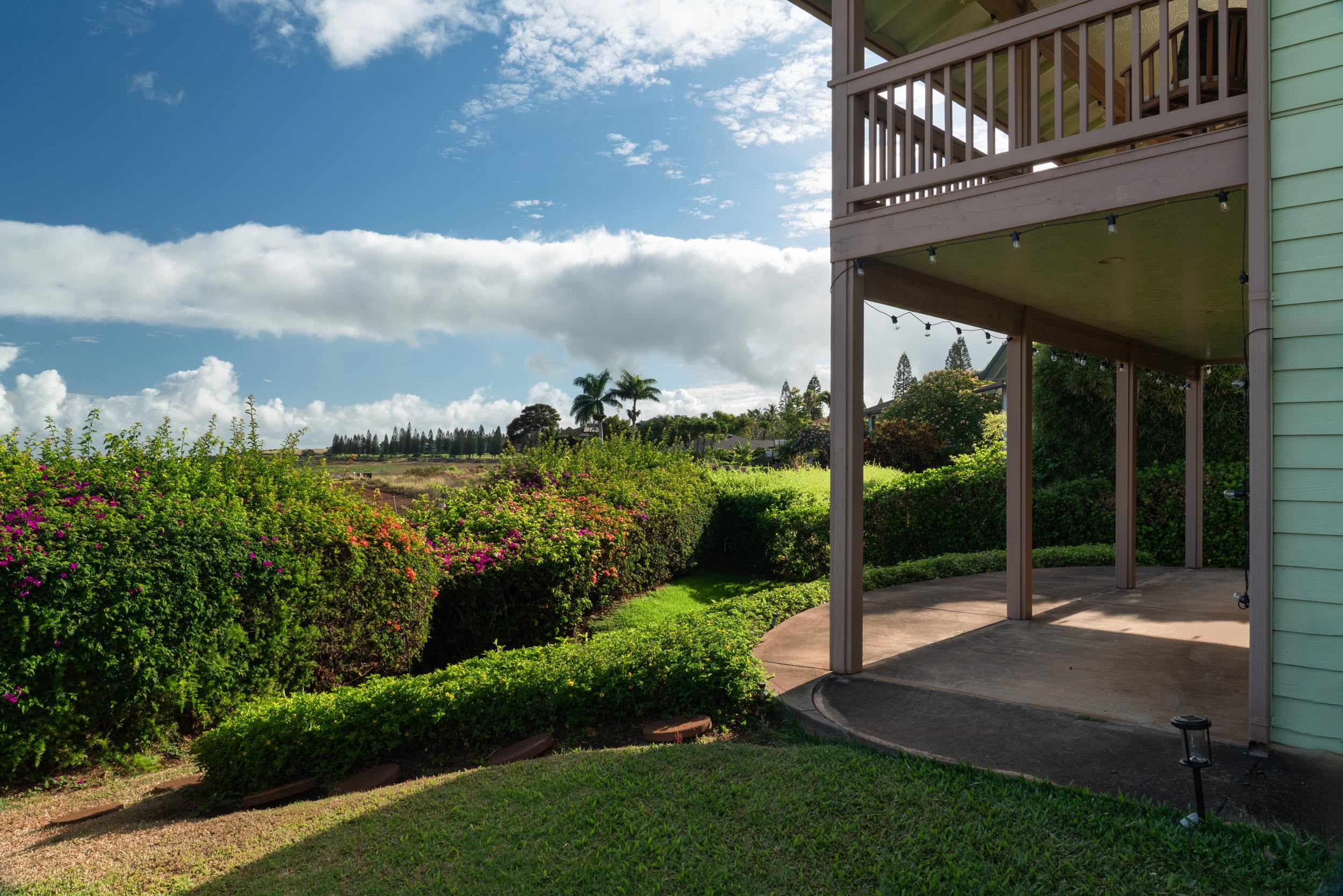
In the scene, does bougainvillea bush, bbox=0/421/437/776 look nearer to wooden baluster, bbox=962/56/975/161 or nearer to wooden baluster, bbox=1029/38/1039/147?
wooden baluster, bbox=962/56/975/161

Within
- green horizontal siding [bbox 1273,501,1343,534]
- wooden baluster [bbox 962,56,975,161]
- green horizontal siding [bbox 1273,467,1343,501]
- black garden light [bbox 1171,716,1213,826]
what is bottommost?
black garden light [bbox 1171,716,1213,826]

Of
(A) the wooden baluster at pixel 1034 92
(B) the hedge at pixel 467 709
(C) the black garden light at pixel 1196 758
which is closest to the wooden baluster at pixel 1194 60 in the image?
(A) the wooden baluster at pixel 1034 92

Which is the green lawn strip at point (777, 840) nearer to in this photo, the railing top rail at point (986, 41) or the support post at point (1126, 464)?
the railing top rail at point (986, 41)

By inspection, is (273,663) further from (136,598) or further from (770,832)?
(770,832)

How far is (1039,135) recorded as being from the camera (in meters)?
5.06

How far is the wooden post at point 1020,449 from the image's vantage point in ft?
22.0

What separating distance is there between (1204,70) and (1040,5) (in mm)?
2915

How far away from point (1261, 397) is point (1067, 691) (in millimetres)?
2033

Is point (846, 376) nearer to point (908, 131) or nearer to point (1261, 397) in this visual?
point (908, 131)

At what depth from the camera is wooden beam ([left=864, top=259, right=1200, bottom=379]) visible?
5.37m

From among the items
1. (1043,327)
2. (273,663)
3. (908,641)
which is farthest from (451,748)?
(1043,327)

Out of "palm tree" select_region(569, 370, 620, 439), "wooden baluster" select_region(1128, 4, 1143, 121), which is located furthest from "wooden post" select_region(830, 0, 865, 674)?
"palm tree" select_region(569, 370, 620, 439)

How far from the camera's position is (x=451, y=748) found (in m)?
4.84

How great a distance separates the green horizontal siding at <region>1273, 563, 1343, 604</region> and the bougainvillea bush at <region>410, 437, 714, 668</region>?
5.75 m
